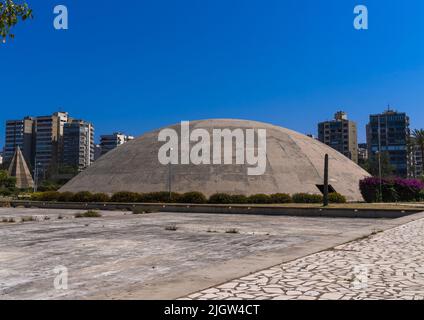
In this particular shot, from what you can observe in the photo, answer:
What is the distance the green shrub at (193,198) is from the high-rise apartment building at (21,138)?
142194mm

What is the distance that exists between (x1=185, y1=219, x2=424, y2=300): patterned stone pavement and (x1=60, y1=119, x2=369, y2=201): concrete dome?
3352cm

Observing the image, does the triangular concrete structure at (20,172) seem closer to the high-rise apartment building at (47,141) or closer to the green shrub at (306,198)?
the green shrub at (306,198)

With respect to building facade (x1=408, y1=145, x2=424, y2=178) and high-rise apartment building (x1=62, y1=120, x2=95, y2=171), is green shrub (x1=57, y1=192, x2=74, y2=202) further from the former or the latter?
high-rise apartment building (x1=62, y1=120, x2=95, y2=171)

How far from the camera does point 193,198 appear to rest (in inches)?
1586

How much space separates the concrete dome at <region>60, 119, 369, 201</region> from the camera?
148 ft

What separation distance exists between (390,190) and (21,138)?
171401 mm

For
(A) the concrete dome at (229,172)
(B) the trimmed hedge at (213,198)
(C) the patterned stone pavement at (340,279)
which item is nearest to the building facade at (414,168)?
(A) the concrete dome at (229,172)

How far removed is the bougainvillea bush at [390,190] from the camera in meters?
43.3

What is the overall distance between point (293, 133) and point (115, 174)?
2491 centimetres

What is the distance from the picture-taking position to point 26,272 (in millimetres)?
8883

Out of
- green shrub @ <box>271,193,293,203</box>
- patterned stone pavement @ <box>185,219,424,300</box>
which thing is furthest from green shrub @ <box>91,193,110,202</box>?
patterned stone pavement @ <box>185,219,424,300</box>

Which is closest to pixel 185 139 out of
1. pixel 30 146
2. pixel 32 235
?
pixel 32 235

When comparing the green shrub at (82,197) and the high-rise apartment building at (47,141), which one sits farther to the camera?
the high-rise apartment building at (47,141)

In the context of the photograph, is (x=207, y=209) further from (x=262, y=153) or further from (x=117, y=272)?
(x=117, y=272)
